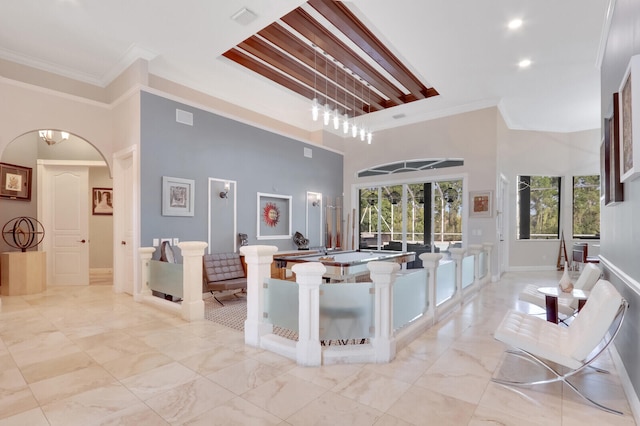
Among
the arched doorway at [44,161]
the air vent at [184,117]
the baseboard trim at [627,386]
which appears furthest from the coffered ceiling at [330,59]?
the baseboard trim at [627,386]

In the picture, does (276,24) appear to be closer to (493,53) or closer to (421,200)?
(493,53)

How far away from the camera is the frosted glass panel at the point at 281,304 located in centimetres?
305

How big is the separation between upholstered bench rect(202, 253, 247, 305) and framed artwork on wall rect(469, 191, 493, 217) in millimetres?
5113

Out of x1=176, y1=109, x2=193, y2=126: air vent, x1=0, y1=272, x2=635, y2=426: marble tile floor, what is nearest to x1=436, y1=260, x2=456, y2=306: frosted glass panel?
x1=0, y1=272, x2=635, y2=426: marble tile floor

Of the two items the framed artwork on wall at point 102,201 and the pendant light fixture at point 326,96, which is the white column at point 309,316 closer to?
the pendant light fixture at point 326,96

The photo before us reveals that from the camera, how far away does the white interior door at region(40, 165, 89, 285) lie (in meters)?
6.63

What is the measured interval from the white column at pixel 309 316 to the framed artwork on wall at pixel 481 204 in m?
5.49

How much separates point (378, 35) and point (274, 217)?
4.19m

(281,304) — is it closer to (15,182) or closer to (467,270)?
(467,270)

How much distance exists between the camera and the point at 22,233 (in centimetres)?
594

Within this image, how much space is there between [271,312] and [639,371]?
9.30 feet

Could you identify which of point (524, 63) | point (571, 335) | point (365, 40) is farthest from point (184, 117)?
point (571, 335)

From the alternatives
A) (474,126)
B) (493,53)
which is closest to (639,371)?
(493,53)

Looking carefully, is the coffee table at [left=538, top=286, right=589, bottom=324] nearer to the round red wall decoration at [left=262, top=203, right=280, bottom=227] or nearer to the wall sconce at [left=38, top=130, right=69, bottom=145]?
the round red wall decoration at [left=262, top=203, right=280, bottom=227]
